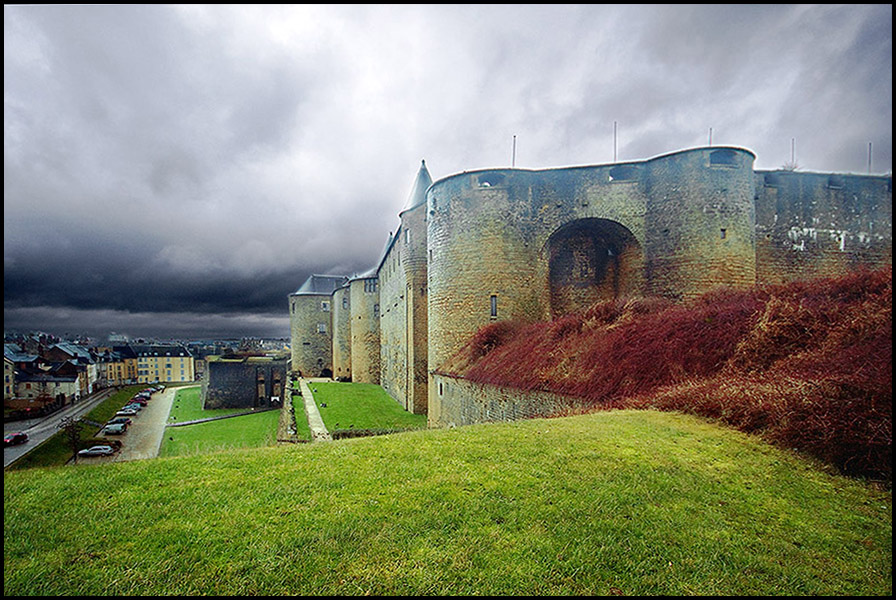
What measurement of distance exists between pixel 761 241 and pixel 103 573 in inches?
925

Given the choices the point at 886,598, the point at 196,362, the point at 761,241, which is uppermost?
the point at 761,241

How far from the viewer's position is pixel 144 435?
2711cm

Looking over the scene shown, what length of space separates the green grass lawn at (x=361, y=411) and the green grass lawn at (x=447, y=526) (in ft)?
42.2

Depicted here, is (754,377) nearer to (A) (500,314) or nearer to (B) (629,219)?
(A) (500,314)

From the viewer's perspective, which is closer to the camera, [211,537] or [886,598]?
[886,598]

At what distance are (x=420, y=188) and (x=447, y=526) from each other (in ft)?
76.2

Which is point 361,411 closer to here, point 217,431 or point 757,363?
point 217,431

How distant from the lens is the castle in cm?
1595

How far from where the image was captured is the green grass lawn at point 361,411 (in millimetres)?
17609

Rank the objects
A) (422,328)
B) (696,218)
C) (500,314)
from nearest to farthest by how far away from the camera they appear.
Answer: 1. (696,218)
2. (500,314)
3. (422,328)

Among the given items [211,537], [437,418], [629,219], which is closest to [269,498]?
[211,537]

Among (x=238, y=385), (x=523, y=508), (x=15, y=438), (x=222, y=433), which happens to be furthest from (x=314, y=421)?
(x=238, y=385)

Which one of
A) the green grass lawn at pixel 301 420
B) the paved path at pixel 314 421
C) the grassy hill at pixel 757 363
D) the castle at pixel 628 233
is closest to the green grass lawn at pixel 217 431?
the green grass lawn at pixel 301 420

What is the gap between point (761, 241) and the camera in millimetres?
18516
